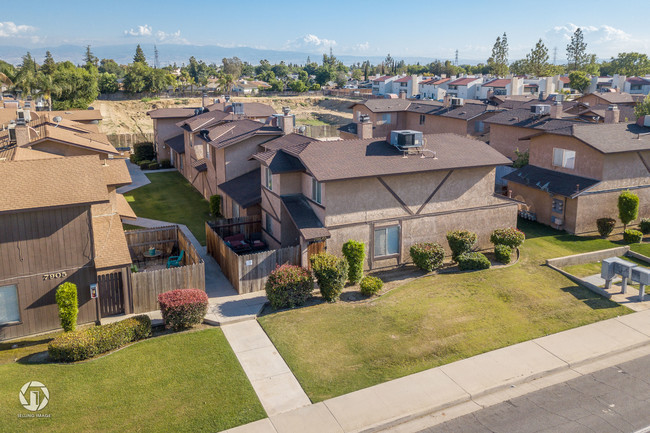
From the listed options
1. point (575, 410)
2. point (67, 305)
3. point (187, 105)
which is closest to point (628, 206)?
point (575, 410)

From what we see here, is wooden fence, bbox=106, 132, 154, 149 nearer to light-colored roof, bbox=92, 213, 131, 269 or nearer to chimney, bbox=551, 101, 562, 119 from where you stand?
light-colored roof, bbox=92, 213, 131, 269

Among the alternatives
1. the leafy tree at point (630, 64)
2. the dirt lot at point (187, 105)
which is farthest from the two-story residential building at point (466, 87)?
the leafy tree at point (630, 64)

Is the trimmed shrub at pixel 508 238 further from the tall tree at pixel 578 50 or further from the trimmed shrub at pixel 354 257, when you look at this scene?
the tall tree at pixel 578 50

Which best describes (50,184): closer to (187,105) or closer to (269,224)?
(269,224)

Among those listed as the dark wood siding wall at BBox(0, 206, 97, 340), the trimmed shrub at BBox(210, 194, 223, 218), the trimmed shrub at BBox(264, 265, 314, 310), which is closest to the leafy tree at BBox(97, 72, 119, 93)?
the trimmed shrub at BBox(210, 194, 223, 218)

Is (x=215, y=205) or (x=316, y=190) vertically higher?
(x=316, y=190)

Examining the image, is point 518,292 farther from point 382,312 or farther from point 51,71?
point 51,71
